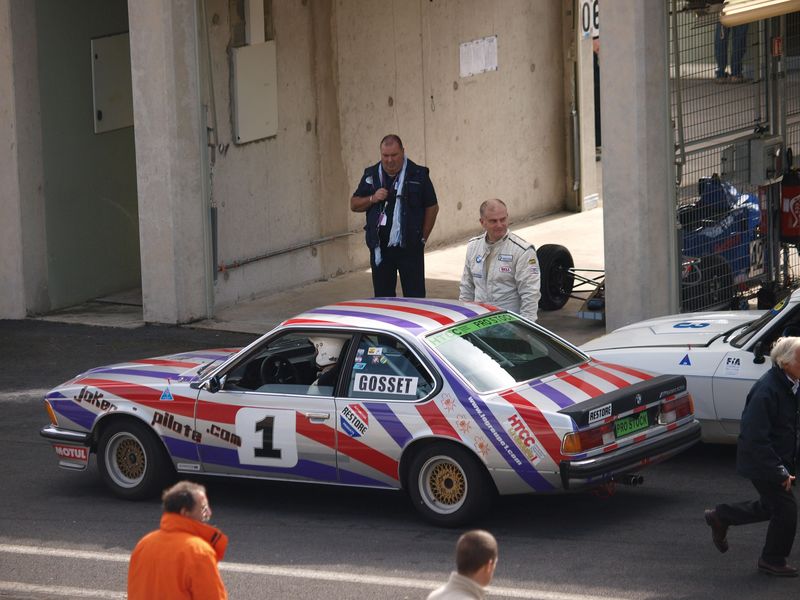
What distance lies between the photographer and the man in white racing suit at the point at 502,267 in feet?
36.2

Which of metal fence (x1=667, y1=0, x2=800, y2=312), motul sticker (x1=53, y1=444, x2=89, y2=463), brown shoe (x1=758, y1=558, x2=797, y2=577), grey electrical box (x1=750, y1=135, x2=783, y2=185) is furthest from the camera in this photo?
grey electrical box (x1=750, y1=135, x2=783, y2=185)

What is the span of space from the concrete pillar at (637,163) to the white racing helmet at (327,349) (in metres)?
4.77

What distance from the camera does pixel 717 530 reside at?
821cm

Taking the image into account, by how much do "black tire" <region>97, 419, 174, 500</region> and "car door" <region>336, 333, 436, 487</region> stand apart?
1321 mm

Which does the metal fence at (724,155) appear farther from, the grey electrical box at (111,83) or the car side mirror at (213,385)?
the grey electrical box at (111,83)

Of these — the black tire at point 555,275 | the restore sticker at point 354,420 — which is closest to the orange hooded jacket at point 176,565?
the restore sticker at point 354,420

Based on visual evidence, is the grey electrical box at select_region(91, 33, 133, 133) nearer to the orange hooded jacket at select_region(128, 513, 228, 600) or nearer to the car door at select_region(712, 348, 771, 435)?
the car door at select_region(712, 348, 771, 435)

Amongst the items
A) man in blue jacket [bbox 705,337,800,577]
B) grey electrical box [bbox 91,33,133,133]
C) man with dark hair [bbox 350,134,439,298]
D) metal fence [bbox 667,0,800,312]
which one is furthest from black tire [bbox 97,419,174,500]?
grey electrical box [bbox 91,33,133,133]

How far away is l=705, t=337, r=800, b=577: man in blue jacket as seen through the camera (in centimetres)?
783

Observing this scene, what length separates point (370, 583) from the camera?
821 centimetres

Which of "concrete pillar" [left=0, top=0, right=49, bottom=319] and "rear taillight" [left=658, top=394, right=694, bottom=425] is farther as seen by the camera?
"concrete pillar" [left=0, top=0, right=49, bottom=319]

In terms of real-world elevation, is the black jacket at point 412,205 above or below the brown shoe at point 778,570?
above

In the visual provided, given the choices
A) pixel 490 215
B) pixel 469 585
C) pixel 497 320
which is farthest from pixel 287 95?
pixel 469 585

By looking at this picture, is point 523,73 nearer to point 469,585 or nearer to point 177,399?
point 177,399
